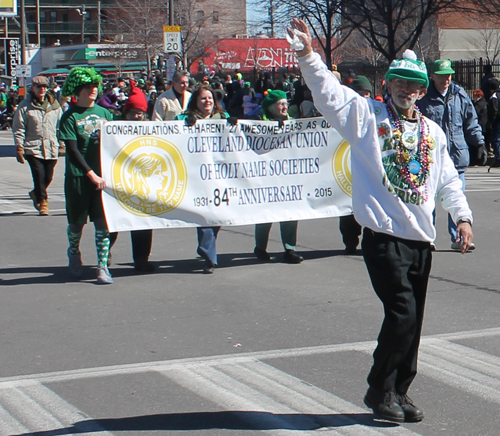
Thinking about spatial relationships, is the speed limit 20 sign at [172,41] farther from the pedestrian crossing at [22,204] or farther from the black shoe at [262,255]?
the black shoe at [262,255]

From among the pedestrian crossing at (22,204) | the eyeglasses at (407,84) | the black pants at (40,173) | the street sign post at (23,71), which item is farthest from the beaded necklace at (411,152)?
the street sign post at (23,71)

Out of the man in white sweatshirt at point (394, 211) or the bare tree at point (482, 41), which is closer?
the man in white sweatshirt at point (394, 211)

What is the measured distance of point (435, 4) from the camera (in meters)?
26.3

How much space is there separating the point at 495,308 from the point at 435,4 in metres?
21.1

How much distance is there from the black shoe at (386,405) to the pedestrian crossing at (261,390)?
57 millimetres

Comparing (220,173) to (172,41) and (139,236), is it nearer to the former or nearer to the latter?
(139,236)

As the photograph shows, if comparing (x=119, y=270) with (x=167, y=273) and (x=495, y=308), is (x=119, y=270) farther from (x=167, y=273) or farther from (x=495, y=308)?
(x=495, y=308)

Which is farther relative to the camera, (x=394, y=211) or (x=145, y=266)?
(x=145, y=266)

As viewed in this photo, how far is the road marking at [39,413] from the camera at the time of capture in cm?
432

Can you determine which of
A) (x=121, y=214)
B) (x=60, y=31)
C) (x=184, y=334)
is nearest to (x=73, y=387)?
(x=184, y=334)

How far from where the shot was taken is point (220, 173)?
8.59m

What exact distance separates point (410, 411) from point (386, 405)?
0.14 m

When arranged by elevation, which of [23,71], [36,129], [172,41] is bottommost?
[36,129]

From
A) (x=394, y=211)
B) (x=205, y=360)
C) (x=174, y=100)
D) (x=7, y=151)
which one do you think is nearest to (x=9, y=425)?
(x=205, y=360)
